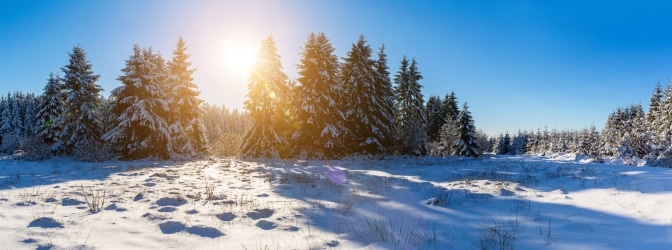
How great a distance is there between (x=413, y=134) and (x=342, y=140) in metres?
7.35

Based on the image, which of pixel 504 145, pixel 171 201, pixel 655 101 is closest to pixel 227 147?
pixel 171 201

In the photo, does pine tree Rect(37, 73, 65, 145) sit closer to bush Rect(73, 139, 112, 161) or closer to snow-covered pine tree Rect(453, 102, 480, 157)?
bush Rect(73, 139, 112, 161)

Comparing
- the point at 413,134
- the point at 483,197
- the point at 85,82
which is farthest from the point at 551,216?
the point at 85,82

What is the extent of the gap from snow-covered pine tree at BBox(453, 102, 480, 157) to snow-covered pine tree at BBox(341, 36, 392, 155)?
51.4 ft

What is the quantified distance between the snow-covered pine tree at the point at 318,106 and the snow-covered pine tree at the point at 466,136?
1990 centimetres

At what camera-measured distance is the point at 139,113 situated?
22219 mm

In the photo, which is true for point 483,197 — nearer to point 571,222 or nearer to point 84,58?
point 571,222

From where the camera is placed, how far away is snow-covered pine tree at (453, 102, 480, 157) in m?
40.1

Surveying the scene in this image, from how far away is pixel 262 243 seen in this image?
4.32m

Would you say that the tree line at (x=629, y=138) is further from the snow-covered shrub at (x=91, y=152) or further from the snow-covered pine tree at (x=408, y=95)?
the snow-covered shrub at (x=91, y=152)

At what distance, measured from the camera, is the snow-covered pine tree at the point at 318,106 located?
24875 millimetres

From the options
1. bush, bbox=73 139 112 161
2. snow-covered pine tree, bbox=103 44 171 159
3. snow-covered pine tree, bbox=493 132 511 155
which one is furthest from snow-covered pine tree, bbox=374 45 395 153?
snow-covered pine tree, bbox=493 132 511 155

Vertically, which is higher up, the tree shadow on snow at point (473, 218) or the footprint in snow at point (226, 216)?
the tree shadow on snow at point (473, 218)

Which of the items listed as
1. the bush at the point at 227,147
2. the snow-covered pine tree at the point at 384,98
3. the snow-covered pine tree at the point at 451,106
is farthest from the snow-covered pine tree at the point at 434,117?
the bush at the point at 227,147
